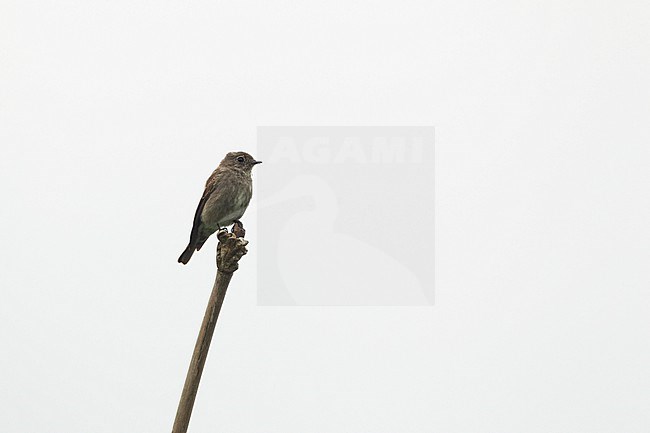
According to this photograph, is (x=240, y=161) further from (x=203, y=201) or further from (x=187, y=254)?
(x=187, y=254)

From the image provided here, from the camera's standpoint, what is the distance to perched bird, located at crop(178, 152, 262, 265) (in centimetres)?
277

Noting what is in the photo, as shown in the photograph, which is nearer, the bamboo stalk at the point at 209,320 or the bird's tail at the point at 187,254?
the bamboo stalk at the point at 209,320

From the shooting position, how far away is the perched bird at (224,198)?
277cm

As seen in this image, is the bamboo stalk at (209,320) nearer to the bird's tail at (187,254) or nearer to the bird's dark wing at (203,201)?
the bird's dark wing at (203,201)

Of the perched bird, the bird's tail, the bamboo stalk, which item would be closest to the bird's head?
the perched bird

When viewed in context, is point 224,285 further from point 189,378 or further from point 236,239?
point 189,378

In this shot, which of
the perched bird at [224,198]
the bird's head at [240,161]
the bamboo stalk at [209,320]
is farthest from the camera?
the bird's head at [240,161]

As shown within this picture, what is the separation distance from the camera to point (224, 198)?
2754mm

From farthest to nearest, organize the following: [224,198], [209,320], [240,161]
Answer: [240,161] → [224,198] → [209,320]

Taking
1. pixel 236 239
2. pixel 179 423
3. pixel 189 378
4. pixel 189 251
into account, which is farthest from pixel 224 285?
pixel 189 251

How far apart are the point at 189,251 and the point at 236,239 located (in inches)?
27.3

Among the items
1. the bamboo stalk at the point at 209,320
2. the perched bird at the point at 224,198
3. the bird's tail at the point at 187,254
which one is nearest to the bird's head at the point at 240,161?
the perched bird at the point at 224,198

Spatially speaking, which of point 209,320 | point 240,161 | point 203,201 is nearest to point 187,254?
point 203,201

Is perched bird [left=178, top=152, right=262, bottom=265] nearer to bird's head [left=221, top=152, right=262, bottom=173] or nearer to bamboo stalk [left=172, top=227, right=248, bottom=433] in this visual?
bird's head [left=221, top=152, right=262, bottom=173]
